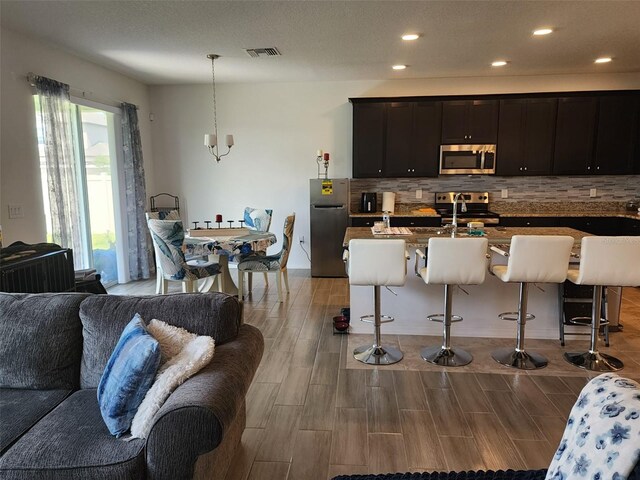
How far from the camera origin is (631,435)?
40.1 inches

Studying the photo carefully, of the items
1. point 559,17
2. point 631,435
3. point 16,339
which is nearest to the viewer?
point 631,435

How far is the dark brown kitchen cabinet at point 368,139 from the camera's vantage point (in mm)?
5828

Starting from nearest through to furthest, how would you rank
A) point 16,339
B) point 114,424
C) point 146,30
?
1. point 114,424
2. point 16,339
3. point 146,30

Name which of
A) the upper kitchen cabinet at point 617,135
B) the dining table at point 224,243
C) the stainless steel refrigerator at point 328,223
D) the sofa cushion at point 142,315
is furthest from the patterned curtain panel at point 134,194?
the upper kitchen cabinet at point 617,135

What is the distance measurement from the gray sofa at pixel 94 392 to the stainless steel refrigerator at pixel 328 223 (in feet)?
12.5

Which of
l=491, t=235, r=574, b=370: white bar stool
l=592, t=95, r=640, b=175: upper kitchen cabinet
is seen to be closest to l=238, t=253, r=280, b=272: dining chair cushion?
l=491, t=235, r=574, b=370: white bar stool

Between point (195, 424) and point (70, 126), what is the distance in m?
4.12

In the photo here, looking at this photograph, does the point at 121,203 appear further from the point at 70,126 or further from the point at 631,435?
the point at 631,435

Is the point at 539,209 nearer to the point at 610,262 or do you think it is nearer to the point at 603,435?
the point at 610,262

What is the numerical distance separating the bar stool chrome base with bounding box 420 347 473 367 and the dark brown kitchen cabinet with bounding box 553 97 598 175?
364cm

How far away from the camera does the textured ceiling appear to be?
130 inches

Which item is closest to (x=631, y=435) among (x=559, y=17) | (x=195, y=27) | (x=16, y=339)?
(x=16, y=339)

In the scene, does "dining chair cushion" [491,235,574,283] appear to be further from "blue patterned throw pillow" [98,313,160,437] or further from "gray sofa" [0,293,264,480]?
"blue patterned throw pillow" [98,313,160,437]

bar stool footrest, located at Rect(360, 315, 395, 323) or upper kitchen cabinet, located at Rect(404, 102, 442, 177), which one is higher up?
upper kitchen cabinet, located at Rect(404, 102, 442, 177)
